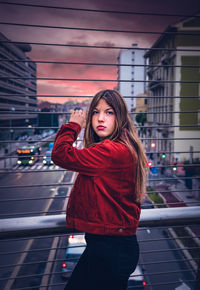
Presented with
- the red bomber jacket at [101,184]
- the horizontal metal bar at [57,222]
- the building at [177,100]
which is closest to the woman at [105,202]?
the red bomber jacket at [101,184]

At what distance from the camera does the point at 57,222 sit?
142 cm

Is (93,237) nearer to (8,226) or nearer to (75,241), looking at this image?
(8,226)

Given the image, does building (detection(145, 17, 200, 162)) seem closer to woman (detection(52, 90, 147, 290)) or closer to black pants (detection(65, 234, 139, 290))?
woman (detection(52, 90, 147, 290))

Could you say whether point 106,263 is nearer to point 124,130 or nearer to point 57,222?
point 57,222

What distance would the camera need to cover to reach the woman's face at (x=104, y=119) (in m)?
1.31

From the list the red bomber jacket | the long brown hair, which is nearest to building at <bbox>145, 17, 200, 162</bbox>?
the long brown hair

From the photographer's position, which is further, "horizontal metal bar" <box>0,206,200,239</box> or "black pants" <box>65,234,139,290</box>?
"horizontal metal bar" <box>0,206,200,239</box>

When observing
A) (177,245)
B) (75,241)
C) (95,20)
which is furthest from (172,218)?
(177,245)

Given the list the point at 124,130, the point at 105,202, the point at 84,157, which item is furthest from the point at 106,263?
the point at 124,130

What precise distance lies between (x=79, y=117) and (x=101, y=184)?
422 mm

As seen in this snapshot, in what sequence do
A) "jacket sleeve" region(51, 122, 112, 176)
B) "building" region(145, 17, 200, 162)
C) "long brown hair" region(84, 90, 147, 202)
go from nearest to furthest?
1. "jacket sleeve" region(51, 122, 112, 176)
2. "long brown hair" region(84, 90, 147, 202)
3. "building" region(145, 17, 200, 162)

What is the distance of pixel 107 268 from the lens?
46.9 inches

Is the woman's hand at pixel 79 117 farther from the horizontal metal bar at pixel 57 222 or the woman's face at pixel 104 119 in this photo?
the horizontal metal bar at pixel 57 222

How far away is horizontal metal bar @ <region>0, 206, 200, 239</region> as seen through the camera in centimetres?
137
